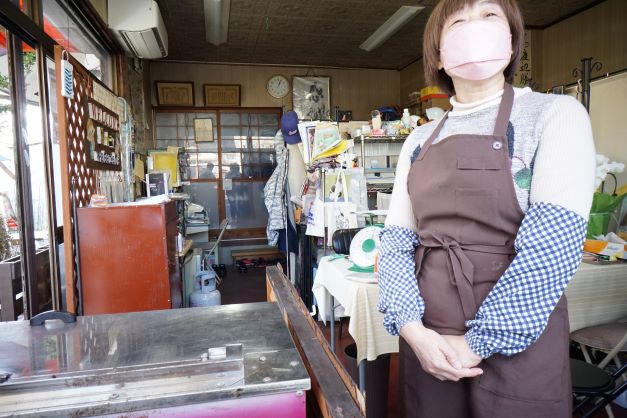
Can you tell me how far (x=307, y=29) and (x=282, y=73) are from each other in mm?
1700

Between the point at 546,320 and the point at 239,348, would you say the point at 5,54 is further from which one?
the point at 546,320

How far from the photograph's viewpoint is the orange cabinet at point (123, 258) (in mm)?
2395

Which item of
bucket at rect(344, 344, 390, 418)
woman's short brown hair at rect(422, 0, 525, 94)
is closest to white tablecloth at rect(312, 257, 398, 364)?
bucket at rect(344, 344, 390, 418)

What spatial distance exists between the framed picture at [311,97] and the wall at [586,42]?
11.0 ft

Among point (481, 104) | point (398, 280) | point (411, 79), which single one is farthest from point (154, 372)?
point (411, 79)

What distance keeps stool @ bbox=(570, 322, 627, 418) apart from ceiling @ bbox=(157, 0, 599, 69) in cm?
392

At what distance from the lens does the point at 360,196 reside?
9.56 ft

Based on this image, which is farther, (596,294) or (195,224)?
(195,224)

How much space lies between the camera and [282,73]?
7.18 meters

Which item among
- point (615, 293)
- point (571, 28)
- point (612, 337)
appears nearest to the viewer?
point (612, 337)

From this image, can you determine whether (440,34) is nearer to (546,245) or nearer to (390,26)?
(546,245)

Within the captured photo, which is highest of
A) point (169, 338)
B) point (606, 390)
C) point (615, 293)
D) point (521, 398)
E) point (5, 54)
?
point (5, 54)

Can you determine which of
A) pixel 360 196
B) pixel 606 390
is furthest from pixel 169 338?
pixel 360 196

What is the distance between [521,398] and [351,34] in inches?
223
